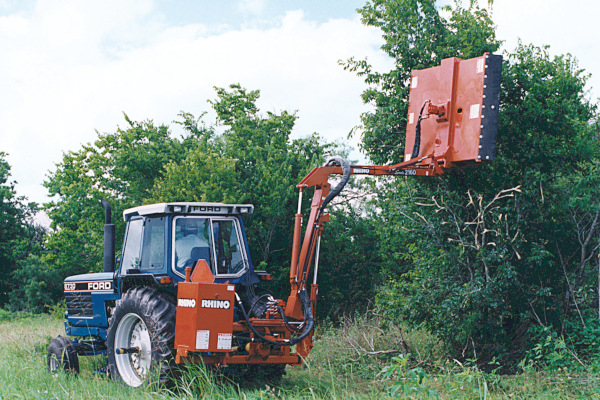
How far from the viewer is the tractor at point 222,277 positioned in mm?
6383

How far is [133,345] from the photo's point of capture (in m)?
7.28

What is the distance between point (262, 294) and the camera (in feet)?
24.6

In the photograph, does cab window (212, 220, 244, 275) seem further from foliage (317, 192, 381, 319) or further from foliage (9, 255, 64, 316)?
foliage (9, 255, 64, 316)

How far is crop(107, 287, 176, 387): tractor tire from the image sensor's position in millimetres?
6465

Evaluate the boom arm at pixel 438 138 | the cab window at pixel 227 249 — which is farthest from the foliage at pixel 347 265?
the cab window at pixel 227 249

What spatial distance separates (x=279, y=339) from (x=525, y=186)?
193 inches

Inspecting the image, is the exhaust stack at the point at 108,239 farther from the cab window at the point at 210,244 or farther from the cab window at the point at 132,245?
the cab window at the point at 210,244

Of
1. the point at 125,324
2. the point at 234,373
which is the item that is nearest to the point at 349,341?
the point at 234,373

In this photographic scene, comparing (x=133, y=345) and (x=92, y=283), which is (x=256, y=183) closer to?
(x=92, y=283)

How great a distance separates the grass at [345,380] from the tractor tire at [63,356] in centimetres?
17

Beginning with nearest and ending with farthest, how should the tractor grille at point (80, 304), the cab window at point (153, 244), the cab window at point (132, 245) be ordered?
the cab window at point (153, 244), the cab window at point (132, 245), the tractor grille at point (80, 304)

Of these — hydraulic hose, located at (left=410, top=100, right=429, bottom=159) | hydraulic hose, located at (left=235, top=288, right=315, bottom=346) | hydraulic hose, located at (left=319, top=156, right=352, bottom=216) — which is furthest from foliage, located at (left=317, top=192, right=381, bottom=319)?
hydraulic hose, located at (left=235, top=288, right=315, bottom=346)

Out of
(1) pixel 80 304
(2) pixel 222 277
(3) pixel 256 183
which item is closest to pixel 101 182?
(3) pixel 256 183

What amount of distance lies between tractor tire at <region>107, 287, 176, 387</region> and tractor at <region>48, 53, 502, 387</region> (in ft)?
0.04
